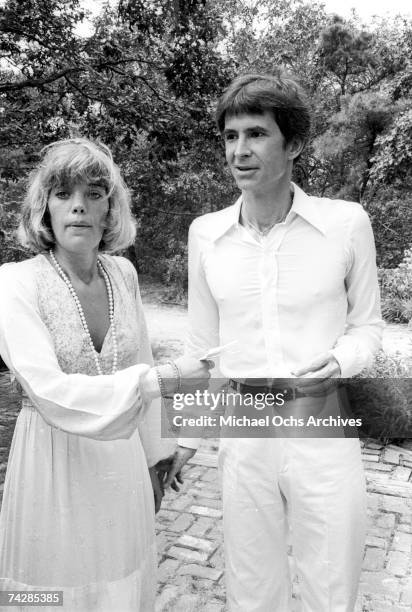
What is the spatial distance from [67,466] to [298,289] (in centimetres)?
→ 82

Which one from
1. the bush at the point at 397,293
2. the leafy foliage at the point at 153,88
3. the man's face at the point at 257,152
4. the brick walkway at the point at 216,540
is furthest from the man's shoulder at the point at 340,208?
the bush at the point at 397,293

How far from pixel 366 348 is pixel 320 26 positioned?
25.6ft

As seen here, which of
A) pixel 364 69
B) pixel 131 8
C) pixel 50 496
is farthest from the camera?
pixel 364 69

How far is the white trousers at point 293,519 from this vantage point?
5.63ft

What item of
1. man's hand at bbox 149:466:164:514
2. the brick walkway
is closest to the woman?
man's hand at bbox 149:466:164:514

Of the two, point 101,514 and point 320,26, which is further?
point 320,26

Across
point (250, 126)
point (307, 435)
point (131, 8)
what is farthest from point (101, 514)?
point (131, 8)

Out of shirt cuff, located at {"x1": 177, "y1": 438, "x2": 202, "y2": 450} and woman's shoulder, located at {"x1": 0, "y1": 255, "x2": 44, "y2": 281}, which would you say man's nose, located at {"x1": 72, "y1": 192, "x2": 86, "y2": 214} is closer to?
woman's shoulder, located at {"x1": 0, "y1": 255, "x2": 44, "y2": 281}

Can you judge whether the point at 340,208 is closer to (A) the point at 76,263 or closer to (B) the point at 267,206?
(B) the point at 267,206

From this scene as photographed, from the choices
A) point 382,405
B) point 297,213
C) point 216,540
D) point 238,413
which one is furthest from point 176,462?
point 382,405

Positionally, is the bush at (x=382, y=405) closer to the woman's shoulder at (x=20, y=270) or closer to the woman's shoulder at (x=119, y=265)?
the woman's shoulder at (x=119, y=265)

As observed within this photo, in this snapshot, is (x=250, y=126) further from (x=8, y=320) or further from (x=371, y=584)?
(x=371, y=584)

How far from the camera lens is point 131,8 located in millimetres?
4480

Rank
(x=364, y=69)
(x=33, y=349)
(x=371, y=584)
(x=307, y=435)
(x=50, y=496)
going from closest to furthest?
Answer: (x=33, y=349) < (x=50, y=496) < (x=307, y=435) < (x=371, y=584) < (x=364, y=69)
